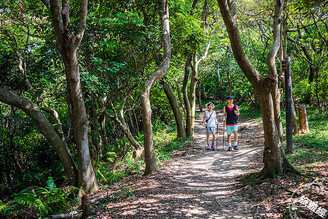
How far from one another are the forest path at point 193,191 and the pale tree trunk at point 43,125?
1.86 meters

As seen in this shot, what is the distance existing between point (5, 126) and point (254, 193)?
10.7 metres

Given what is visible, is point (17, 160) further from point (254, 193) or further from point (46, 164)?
point (254, 193)

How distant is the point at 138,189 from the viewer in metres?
6.15

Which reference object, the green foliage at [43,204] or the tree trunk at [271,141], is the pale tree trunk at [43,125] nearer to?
the green foliage at [43,204]

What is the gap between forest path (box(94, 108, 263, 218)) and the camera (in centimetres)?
474

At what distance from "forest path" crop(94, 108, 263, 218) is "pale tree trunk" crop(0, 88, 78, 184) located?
1856 millimetres

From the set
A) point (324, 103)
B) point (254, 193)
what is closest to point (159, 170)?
point (254, 193)

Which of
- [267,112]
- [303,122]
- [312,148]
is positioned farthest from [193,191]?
[303,122]

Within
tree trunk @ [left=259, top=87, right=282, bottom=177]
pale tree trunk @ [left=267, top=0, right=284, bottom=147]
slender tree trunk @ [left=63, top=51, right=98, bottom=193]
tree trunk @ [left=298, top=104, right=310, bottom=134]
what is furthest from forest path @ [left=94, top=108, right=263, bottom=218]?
tree trunk @ [left=298, top=104, right=310, bottom=134]

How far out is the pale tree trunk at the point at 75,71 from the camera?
5.61 metres

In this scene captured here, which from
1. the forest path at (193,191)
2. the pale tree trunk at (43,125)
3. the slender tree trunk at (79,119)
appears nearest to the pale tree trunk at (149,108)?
the forest path at (193,191)

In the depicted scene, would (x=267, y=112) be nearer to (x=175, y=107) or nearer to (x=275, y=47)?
(x=275, y=47)

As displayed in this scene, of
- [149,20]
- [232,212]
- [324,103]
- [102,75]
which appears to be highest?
[149,20]

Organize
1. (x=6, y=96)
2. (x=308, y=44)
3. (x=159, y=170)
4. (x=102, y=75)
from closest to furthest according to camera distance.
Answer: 1. (x=6, y=96)
2. (x=159, y=170)
3. (x=102, y=75)
4. (x=308, y=44)
